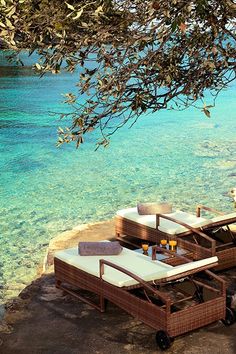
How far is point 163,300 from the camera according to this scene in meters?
5.84

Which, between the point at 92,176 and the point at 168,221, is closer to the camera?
the point at 168,221

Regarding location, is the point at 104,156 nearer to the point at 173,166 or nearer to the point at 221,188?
the point at 173,166

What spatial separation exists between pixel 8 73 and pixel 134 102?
50.1m

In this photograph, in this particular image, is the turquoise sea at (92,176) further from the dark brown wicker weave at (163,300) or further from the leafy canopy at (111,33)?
the dark brown wicker weave at (163,300)

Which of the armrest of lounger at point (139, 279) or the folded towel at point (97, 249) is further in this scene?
the folded towel at point (97, 249)

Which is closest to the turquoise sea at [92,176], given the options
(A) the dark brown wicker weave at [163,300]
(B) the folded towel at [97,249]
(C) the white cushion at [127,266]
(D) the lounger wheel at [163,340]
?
(B) the folded towel at [97,249]

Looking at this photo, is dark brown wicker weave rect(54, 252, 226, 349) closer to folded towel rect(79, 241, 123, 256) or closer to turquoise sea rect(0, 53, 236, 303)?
folded towel rect(79, 241, 123, 256)

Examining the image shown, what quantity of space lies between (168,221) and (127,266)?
2.01 m

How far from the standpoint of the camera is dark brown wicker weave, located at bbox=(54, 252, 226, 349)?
5.83m

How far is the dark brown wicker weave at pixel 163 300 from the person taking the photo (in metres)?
5.83

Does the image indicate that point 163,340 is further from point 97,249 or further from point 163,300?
point 97,249

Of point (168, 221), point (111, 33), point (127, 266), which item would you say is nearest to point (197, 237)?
point (168, 221)

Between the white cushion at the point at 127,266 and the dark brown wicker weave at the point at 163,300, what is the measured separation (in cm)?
5

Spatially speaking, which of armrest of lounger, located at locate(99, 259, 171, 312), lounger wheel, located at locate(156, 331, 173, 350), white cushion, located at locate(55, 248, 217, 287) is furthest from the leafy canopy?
lounger wheel, located at locate(156, 331, 173, 350)
